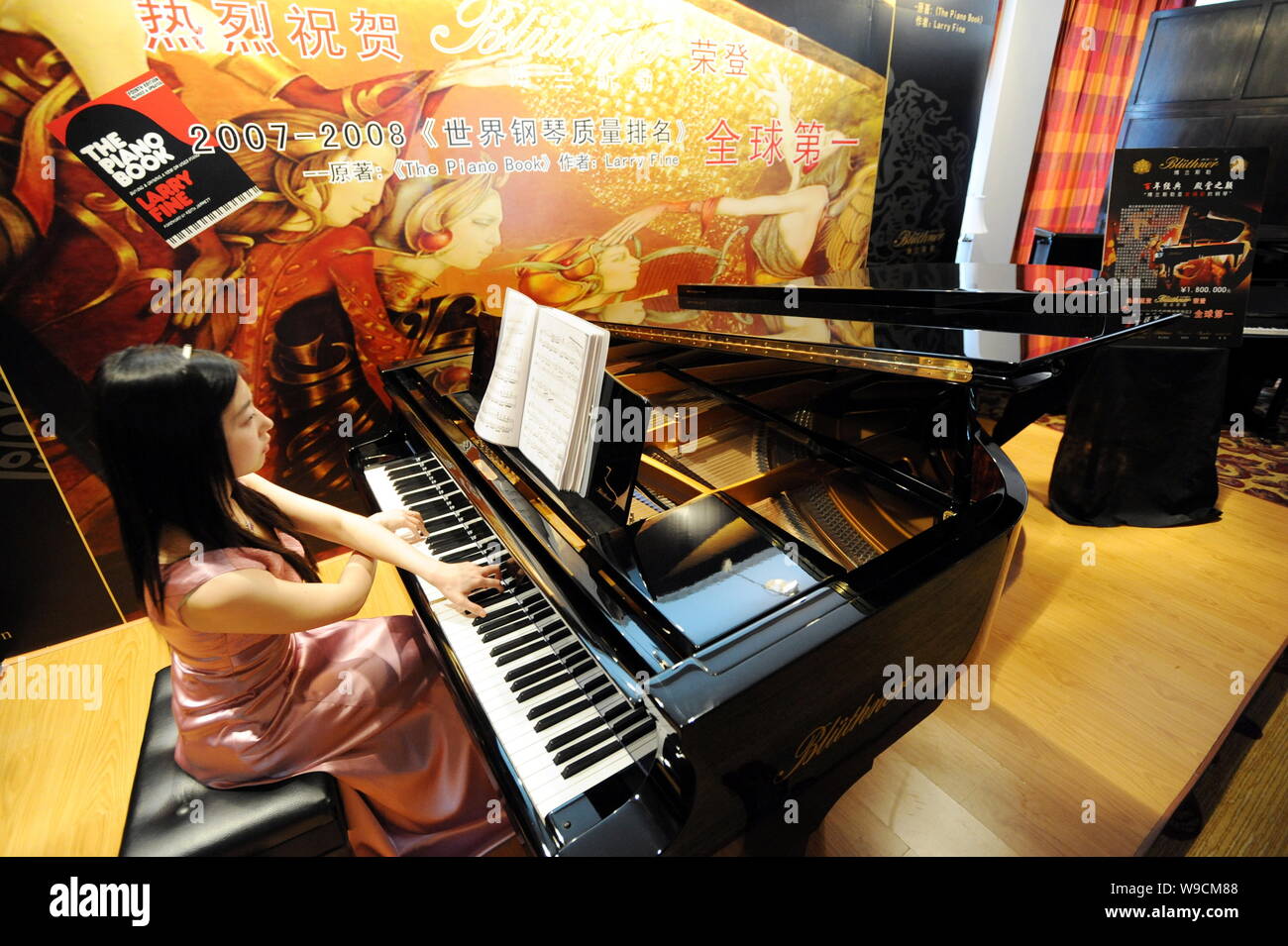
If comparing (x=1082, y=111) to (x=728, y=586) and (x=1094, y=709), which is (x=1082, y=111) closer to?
(x=1094, y=709)

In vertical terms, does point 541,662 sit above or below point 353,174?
below

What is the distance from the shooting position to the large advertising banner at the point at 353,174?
2.10 m

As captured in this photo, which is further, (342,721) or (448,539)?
(448,539)

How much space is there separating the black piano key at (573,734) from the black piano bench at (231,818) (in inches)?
22.0

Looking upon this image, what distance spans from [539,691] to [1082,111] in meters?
6.53

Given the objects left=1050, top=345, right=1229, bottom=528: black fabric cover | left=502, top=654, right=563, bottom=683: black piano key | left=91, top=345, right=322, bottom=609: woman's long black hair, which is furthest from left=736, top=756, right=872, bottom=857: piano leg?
left=1050, top=345, right=1229, bottom=528: black fabric cover

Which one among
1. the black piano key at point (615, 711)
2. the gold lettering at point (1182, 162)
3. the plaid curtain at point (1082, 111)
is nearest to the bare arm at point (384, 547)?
the black piano key at point (615, 711)

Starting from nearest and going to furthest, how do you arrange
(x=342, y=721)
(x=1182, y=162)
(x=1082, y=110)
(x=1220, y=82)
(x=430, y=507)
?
(x=342, y=721) → (x=430, y=507) → (x=1182, y=162) → (x=1220, y=82) → (x=1082, y=110)

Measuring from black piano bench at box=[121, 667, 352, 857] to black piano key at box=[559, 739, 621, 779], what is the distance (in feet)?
1.95

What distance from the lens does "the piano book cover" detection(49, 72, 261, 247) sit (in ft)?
6.81

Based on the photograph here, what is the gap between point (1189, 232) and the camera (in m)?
2.54

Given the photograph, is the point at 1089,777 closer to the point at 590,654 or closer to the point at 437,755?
the point at 590,654

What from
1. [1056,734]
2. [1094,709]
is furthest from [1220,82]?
[1056,734]

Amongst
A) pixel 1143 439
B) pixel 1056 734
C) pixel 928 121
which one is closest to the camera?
pixel 1056 734
